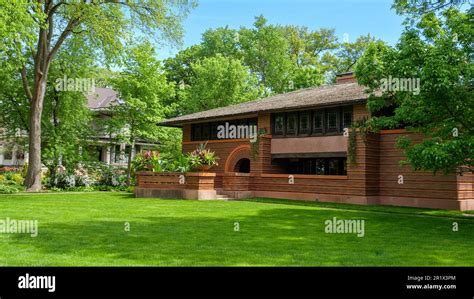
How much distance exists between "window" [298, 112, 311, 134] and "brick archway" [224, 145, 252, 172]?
13.2 feet

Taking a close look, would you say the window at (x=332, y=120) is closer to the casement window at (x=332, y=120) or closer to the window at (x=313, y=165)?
the casement window at (x=332, y=120)

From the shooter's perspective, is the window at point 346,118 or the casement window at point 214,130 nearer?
the window at point 346,118

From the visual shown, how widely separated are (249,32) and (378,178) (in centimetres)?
3842

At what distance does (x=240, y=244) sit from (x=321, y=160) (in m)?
18.9

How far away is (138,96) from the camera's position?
38.0 meters

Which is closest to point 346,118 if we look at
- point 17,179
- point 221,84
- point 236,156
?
point 236,156

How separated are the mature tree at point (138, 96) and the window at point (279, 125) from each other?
11563mm

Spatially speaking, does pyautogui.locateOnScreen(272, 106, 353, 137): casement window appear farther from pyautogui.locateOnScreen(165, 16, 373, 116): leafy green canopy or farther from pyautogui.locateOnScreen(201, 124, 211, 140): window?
pyautogui.locateOnScreen(165, 16, 373, 116): leafy green canopy

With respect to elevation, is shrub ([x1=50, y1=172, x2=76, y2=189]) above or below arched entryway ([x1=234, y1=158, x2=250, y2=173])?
below

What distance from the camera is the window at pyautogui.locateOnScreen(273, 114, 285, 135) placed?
29.1m

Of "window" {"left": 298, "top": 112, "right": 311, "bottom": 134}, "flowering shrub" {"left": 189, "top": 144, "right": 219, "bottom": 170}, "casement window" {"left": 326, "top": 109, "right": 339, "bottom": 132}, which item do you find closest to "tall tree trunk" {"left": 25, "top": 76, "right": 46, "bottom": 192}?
"flowering shrub" {"left": 189, "top": 144, "right": 219, "bottom": 170}

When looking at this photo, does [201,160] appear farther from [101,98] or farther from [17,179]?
[101,98]

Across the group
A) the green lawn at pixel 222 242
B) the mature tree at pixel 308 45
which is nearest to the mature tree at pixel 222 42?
the mature tree at pixel 308 45

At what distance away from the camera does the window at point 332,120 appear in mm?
26328
